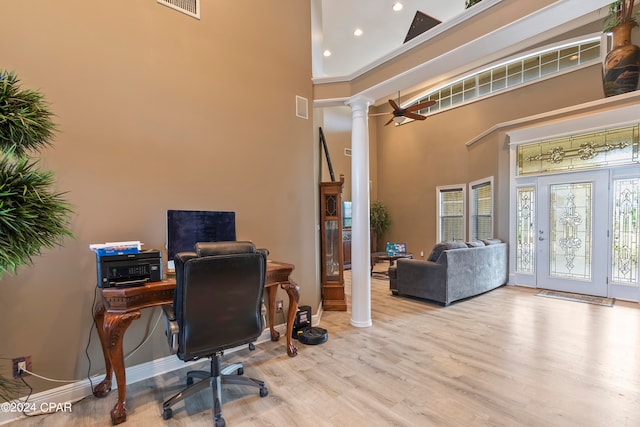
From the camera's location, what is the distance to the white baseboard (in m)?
1.91

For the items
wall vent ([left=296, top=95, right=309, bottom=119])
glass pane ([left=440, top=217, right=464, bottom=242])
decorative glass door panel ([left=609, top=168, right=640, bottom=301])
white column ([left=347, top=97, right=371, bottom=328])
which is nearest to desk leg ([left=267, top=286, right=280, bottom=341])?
white column ([left=347, top=97, right=371, bottom=328])

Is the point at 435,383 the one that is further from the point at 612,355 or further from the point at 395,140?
the point at 395,140

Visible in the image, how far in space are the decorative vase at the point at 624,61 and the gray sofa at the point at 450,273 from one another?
9.73 feet

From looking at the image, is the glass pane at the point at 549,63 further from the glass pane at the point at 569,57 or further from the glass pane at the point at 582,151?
the glass pane at the point at 582,151

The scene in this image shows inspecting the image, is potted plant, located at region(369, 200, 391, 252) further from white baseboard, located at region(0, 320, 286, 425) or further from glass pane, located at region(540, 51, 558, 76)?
white baseboard, located at region(0, 320, 286, 425)

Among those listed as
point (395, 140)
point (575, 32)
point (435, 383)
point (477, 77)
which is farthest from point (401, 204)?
point (435, 383)

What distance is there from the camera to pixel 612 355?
8.87 feet

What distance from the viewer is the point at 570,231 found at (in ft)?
16.6

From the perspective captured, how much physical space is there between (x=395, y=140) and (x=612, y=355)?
7022mm

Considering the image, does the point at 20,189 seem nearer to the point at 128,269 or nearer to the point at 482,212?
the point at 128,269

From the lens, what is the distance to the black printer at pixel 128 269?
190 centimetres

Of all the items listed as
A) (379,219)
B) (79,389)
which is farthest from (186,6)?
(379,219)

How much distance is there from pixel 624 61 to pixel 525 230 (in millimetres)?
2888

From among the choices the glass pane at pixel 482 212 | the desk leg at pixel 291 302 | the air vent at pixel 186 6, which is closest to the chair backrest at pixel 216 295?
the desk leg at pixel 291 302
